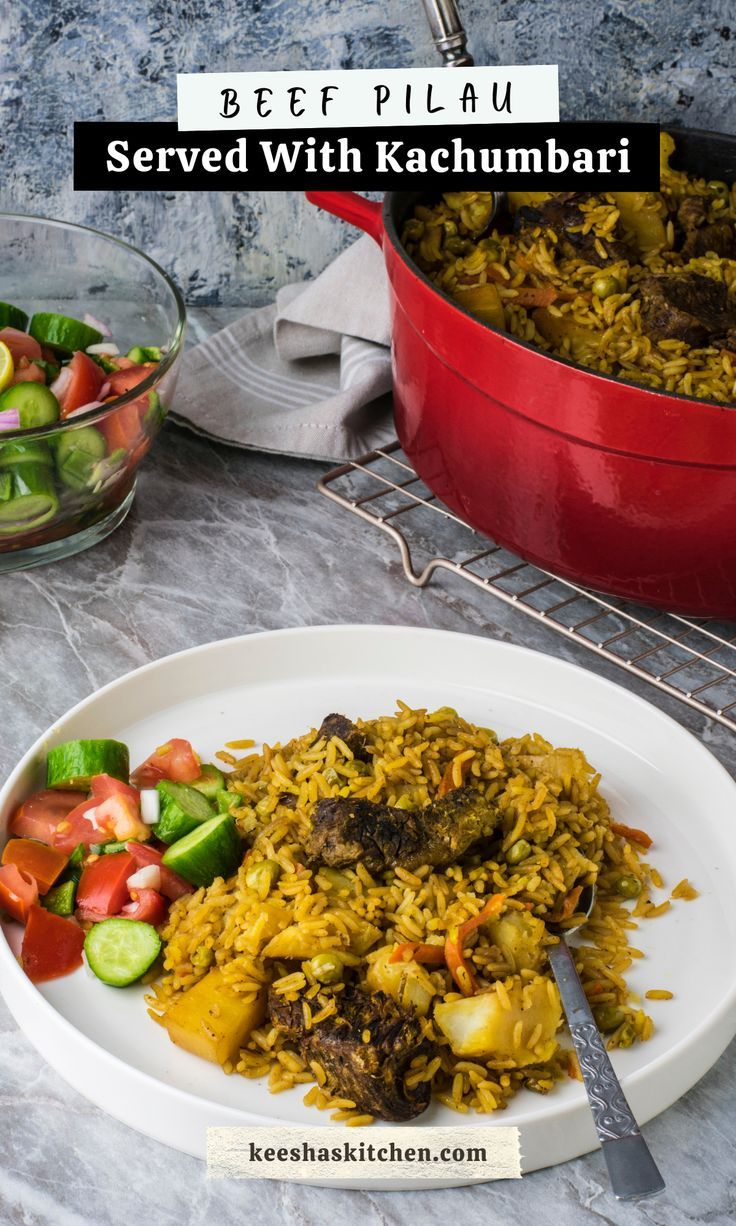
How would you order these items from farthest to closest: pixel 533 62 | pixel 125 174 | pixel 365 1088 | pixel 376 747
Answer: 1. pixel 125 174
2. pixel 533 62
3. pixel 376 747
4. pixel 365 1088

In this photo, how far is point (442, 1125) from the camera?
5.04 feet

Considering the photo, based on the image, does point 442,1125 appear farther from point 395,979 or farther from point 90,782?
point 90,782

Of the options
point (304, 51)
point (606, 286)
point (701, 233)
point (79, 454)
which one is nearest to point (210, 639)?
point (79, 454)

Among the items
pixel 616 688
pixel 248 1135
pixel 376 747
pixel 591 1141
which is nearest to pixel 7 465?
pixel 376 747

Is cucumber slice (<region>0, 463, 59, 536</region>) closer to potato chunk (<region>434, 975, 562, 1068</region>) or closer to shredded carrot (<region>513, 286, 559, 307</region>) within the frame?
shredded carrot (<region>513, 286, 559, 307</region>)

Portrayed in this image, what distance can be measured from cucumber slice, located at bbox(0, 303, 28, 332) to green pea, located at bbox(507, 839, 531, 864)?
1605mm

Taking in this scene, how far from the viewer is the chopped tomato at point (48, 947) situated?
1707 millimetres

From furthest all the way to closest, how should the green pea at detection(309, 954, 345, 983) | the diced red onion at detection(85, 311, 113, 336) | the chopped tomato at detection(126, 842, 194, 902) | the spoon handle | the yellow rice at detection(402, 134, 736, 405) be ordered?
the diced red onion at detection(85, 311, 113, 336) < the yellow rice at detection(402, 134, 736, 405) < the chopped tomato at detection(126, 842, 194, 902) < the green pea at detection(309, 954, 345, 983) < the spoon handle

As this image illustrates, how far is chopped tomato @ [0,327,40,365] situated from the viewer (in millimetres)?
2590

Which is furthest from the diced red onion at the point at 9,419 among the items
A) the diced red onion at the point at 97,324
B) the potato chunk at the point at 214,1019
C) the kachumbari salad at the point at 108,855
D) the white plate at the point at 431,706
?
the potato chunk at the point at 214,1019

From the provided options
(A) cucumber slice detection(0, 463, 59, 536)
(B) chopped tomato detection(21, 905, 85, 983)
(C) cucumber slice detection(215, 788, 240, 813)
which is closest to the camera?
(B) chopped tomato detection(21, 905, 85, 983)

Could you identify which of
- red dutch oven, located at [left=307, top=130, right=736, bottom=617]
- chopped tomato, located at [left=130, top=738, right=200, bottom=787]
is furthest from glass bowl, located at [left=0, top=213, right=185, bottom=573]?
chopped tomato, located at [left=130, top=738, right=200, bottom=787]

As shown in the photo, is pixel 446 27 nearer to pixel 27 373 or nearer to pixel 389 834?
pixel 27 373

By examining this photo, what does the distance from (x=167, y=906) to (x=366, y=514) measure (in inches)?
36.9
